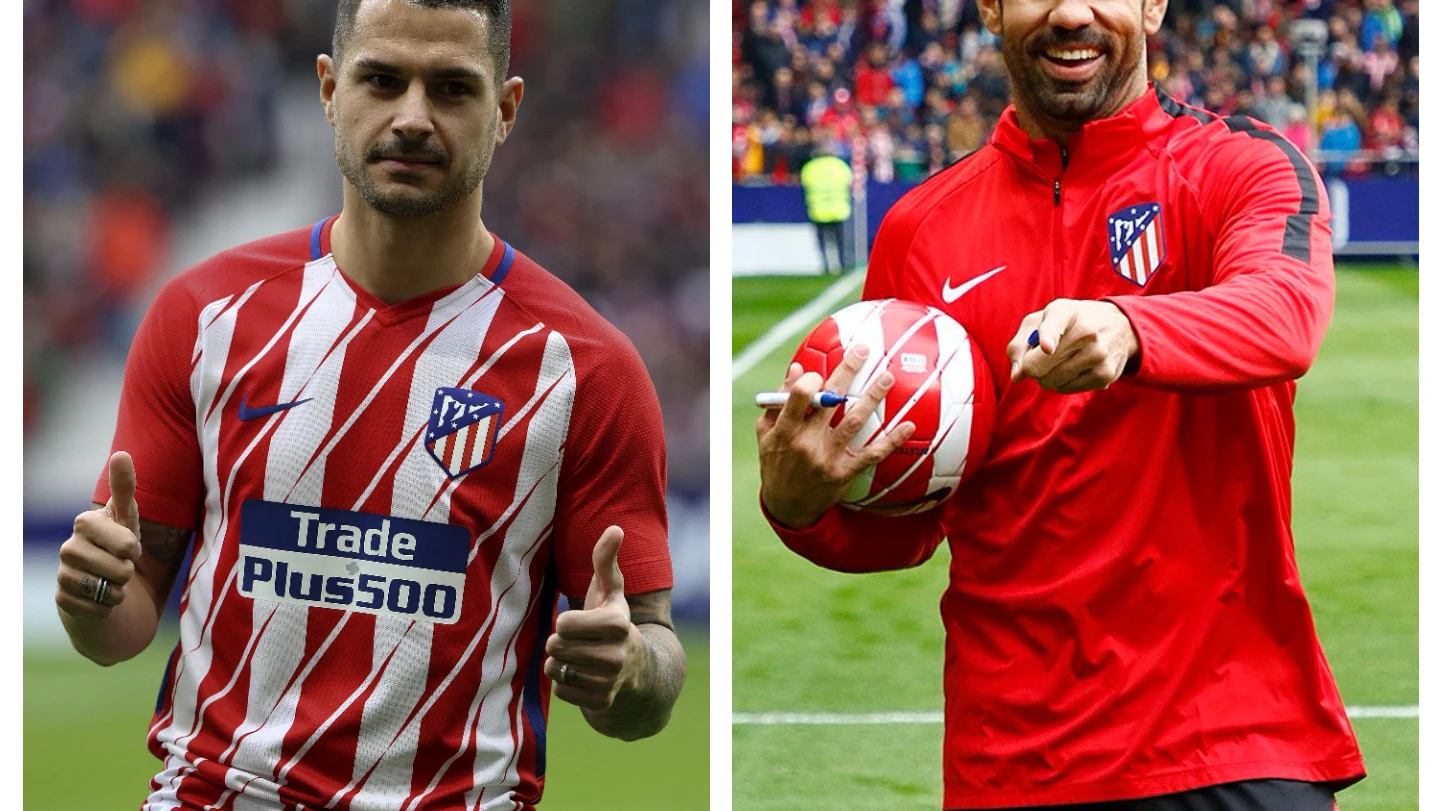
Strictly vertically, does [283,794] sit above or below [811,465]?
below

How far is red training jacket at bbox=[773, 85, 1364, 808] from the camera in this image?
2680mm

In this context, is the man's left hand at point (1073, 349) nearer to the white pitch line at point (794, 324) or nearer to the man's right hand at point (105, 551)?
the man's right hand at point (105, 551)

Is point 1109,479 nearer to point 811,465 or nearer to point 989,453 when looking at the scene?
point 989,453

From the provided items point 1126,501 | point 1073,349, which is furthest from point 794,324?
point 1073,349

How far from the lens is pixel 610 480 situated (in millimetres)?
2904

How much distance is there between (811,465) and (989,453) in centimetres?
30

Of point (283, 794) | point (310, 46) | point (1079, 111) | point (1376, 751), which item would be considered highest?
point (310, 46)

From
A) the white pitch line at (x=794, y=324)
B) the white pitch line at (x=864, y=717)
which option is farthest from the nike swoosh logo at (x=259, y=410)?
the white pitch line at (x=794, y=324)

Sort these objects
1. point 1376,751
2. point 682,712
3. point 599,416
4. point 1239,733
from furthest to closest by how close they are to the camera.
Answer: point 682,712 < point 1376,751 < point 599,416 < point 1239,733

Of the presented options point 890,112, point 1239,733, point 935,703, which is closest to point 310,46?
point 935,703

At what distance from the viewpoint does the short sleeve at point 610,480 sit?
113 inches

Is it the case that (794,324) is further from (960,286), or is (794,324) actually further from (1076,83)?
(1076,83)

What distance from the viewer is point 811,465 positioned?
2736mm
